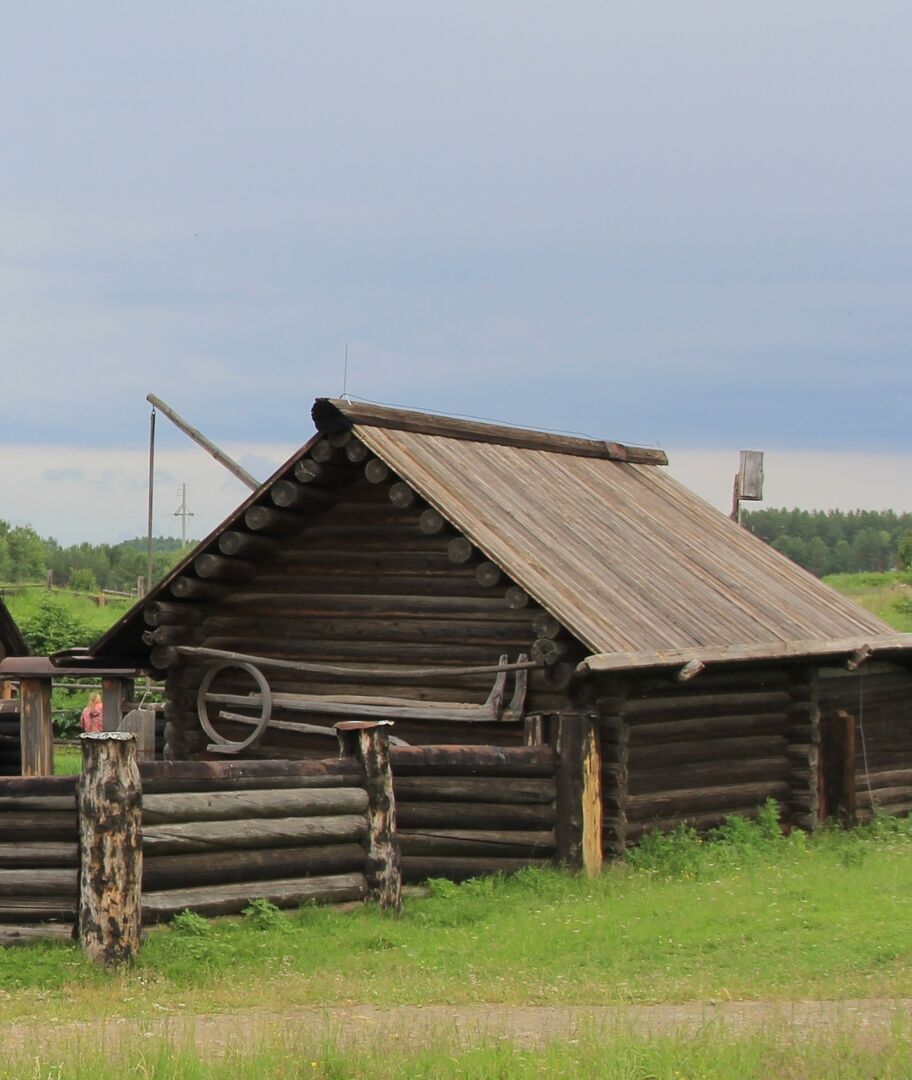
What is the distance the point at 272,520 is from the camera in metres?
15.7

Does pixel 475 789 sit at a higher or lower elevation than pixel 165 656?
lower

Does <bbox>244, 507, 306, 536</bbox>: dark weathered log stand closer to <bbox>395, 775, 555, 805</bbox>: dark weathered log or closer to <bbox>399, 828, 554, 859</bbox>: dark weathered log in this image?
<bbox>395, 775, 555, 805</bbox>: dark weathered log

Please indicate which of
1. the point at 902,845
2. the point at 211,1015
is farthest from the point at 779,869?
the point at 211,1015

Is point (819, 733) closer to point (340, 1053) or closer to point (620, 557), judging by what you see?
point (620, 557)

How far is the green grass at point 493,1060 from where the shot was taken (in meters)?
6.91

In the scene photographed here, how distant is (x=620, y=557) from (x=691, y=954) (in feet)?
21.2

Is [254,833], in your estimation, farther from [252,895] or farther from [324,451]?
[324,451]

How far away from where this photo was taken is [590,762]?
1358 cm

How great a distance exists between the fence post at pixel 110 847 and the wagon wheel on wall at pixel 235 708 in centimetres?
577

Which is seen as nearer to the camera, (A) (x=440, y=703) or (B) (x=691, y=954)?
(B) (x=691, y=954)

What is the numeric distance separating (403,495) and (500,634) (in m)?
1.62

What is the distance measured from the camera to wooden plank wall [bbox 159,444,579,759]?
14.5 m

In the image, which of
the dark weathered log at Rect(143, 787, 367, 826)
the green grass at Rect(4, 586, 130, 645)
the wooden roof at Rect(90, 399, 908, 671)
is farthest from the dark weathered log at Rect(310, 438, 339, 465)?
the green grass at Rect(4, 586, 130, 645)

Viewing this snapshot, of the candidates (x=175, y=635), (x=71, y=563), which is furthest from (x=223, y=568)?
(x=71, y=563)
